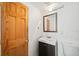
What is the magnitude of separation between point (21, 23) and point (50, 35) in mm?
407

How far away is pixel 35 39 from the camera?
167 cm

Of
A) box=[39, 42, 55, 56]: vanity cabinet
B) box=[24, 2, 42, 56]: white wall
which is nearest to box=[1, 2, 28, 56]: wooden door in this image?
box=[24, 2, 42, 56]: white wall

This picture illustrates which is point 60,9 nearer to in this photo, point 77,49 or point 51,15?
point 51,15

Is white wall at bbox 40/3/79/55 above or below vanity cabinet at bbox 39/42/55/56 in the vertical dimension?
above

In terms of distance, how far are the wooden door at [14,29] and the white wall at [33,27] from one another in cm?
5

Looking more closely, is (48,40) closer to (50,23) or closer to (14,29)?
(50,23)

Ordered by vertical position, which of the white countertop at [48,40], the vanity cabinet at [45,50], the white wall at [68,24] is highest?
the white wall at [68,24]

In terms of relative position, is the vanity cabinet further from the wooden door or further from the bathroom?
the wooden door

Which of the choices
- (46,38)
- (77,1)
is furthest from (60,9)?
(46,38)

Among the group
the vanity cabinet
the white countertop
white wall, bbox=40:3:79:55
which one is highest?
white wall, bbox=40:3:79:55

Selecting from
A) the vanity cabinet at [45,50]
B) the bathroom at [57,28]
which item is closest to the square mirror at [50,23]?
the bathroom at [57,28]

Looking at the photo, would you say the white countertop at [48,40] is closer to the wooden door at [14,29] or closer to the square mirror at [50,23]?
the square mirror at [50,23]

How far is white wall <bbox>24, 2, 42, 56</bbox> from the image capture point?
165 cm

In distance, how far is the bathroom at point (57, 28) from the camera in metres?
1.60
